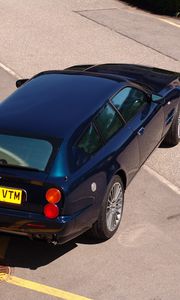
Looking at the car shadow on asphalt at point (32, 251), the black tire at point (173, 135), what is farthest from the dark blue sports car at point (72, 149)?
the black tire at point (173, 135)

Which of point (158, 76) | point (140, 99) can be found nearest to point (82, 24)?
point (158, 76)

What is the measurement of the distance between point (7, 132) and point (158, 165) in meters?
2.87

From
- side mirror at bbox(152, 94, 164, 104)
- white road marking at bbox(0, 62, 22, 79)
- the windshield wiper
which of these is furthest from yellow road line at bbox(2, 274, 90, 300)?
white road marking at bbox(0, 62, 22, 79)

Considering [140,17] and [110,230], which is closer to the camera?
[110,230]

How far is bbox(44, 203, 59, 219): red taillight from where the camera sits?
5.67 metres

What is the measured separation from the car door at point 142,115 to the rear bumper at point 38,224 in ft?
5.27

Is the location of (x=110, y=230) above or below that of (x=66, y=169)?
below

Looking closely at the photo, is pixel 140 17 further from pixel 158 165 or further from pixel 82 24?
pixel 158 165

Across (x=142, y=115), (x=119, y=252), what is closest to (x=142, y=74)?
(x=142, y=115)

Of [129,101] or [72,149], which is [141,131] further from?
[72,149]

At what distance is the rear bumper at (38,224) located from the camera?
18.7 feet

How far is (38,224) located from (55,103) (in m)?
1.55

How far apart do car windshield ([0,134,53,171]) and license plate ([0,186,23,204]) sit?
9.4 inches

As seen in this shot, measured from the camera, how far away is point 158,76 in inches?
344
